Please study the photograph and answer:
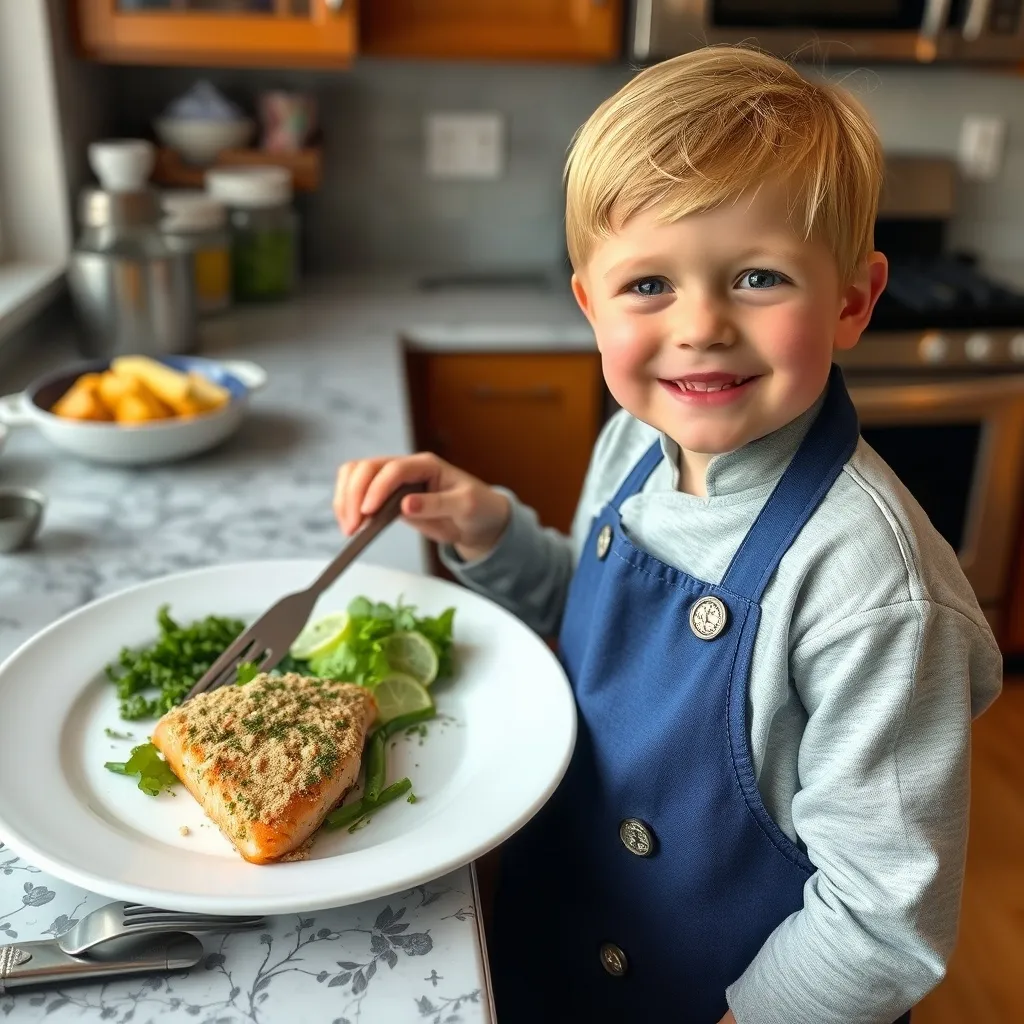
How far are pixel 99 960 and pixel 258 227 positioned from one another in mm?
1690

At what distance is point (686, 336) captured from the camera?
0.71 m

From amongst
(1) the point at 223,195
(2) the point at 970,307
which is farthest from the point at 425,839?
(2) the point at 970,307

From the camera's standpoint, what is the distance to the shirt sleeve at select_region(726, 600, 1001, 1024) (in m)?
0.69

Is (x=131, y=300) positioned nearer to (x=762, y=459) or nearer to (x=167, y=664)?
(x=167, y=664)

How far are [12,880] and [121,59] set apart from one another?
5.35ft

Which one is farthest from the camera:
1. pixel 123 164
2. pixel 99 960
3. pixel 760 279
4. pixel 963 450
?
pixel 963 450

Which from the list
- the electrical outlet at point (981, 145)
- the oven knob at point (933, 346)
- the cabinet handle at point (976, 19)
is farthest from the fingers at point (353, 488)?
the electrical outlet at point (981, 145)

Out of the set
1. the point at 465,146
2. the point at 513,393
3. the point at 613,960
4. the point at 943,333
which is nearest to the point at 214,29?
the point at 465,146

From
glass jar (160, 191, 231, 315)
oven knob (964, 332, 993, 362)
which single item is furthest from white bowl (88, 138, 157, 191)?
oven knob (964, 332, 993, 362)

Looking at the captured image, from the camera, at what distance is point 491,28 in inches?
79.2

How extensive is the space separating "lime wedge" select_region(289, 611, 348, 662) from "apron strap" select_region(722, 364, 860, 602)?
0.33 metres

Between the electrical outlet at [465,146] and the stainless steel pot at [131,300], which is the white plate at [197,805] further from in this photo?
the electrical outlet at [465,146]

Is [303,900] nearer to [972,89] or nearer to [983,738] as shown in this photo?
[983,738]

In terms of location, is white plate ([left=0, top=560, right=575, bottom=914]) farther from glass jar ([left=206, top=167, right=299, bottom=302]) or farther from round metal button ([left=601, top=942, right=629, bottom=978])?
glass jar ([left=206, top=167, right=299, bottom=302])
